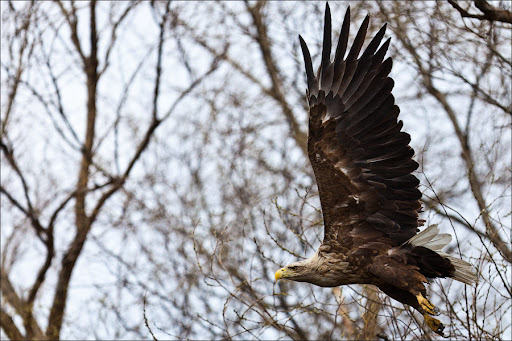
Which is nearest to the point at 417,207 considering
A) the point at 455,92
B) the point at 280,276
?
the point at 280,276

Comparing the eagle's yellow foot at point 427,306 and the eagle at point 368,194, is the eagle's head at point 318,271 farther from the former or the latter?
the eagle's yellow foot at point 427,306

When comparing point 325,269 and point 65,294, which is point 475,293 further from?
point 65,294

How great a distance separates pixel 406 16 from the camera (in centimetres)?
724

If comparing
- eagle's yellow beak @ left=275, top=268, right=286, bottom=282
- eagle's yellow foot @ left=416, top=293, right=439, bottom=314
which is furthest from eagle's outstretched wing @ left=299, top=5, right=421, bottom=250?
eagle's yellow foot @ left=416, top=293, right=439, bottom=314

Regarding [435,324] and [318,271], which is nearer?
[435,324]

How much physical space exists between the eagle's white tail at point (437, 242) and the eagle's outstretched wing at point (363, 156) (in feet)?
0.20

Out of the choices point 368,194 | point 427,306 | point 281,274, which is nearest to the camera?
point 427,306

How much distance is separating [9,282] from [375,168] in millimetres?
6566

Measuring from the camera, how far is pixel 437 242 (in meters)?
4.68

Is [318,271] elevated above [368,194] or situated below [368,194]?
below

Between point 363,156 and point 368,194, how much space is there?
10.1 inches

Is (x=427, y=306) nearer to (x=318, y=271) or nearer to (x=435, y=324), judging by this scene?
(x=435, y=324)

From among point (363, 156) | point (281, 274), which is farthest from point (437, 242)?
point (281, 274)

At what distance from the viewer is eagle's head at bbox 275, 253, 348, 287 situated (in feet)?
15.0
